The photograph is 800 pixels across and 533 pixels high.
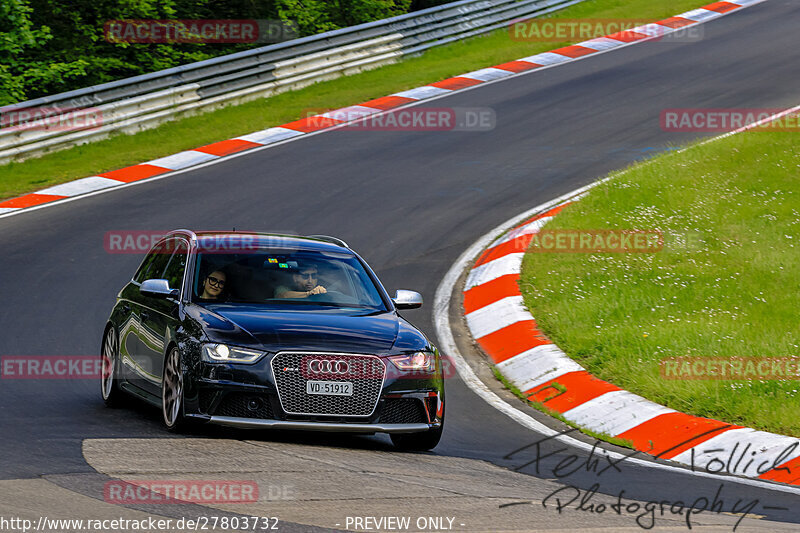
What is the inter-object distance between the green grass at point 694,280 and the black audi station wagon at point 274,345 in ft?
8.13

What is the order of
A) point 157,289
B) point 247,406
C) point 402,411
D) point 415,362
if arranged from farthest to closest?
point 157,289, point 415,362, point 402,411, point 247,406

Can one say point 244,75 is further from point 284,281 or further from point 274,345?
point 274,345

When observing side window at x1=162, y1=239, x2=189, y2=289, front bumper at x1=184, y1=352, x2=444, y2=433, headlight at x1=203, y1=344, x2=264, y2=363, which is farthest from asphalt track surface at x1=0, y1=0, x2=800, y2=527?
side window at x1=162, y1=239, x2=189, y2=289

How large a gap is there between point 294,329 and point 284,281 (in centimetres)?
106

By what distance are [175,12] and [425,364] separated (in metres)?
19.7

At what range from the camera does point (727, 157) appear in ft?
53.2

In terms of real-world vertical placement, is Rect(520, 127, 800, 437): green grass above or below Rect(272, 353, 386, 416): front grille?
below

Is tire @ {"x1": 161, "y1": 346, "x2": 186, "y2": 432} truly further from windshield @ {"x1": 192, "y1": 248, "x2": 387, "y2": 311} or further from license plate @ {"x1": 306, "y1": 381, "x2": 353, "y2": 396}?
license plate @ {"x1": 306, "y1": 381, "x2": 353, "y2": 396}

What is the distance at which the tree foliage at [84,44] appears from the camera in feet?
73.3

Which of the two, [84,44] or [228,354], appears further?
[84,44]

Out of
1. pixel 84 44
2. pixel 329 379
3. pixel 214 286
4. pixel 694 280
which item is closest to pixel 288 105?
pixel 84 44

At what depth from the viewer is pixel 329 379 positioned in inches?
311

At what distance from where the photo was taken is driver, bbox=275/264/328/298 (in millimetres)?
8961

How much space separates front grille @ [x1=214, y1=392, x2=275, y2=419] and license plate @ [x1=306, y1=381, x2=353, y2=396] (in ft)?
1.00
